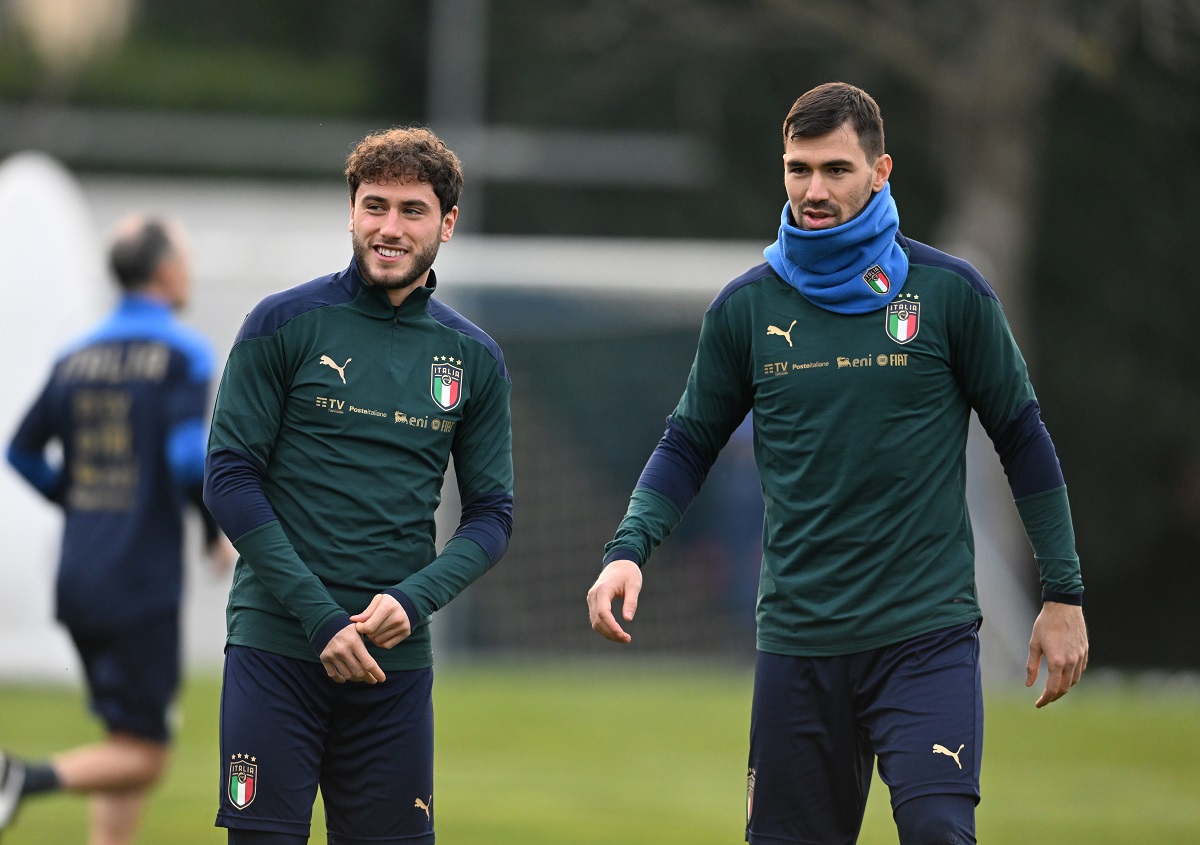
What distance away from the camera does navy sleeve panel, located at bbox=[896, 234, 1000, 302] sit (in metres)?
5.37

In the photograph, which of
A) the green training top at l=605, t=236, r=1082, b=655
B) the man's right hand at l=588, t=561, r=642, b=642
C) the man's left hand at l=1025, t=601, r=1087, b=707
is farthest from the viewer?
the green training top at l=605, t=236, r=1082, b=655

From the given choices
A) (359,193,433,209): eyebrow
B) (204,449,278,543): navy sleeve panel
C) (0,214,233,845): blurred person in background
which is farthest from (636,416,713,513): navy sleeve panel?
(0,214,233,845): blurred person in background

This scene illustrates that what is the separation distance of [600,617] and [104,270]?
13492 mm

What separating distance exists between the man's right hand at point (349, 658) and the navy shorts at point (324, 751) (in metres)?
0.23

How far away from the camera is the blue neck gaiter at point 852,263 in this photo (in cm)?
534

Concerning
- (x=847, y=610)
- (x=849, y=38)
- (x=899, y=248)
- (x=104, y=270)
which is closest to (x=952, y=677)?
(x=847, y=610)

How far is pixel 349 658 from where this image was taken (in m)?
4.79

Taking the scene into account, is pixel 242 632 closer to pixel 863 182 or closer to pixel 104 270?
pixel 863 182

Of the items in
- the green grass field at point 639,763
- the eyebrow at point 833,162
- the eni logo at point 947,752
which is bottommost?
the green grass field at point 639,763

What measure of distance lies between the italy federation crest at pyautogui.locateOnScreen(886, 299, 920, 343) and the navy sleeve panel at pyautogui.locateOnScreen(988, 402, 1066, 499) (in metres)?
0.36

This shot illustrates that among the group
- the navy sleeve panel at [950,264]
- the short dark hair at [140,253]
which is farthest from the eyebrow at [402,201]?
the short dark hair at [140,253]

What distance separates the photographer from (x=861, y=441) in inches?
208

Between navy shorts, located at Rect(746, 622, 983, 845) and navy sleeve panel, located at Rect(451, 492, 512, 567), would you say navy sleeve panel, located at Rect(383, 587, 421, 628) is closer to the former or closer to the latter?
navy sleeve panel, located at Rect(451, 492, 512, 567)

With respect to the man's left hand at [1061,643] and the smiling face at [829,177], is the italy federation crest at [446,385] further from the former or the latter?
the man's left hand at [1061,643]
